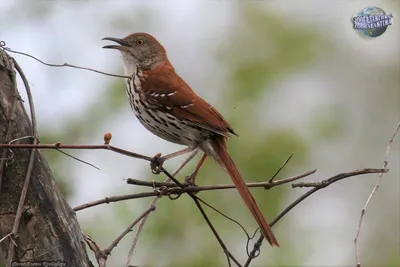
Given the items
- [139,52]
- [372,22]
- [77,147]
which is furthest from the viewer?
[372,22]

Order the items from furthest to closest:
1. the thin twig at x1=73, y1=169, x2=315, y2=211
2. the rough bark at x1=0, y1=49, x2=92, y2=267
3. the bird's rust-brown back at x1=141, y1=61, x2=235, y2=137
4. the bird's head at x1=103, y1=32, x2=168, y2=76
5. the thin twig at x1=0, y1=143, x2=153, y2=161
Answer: the bird's head at x1=103, y1=32, x2=168, y2=76, the bird's rust-brown back at x1=141, y1=61, x2=235, y2=137, the thin twig at x1=73, y1=169, x2=315, y2=211, the rough bark at x1=0, y1=49, x2=92, y2=267, the thin twig at x1=0, y1=143, x2=153, y2=161

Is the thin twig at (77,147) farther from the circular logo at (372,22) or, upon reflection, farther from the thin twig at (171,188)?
the circular logo at (372,22)

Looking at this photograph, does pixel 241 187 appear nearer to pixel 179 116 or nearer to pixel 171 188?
pixel 171 188

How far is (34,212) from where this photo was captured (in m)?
2.74

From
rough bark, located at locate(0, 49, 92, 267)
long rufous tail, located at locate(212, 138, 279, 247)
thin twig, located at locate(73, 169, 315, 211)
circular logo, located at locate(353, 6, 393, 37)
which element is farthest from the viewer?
circular logo, located at locate(353, 6, 393, 37)

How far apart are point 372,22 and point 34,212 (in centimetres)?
251

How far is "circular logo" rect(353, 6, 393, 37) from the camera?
4.50 m

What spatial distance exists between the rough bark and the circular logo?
2379mm

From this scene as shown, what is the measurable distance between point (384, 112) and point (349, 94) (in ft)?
1.43

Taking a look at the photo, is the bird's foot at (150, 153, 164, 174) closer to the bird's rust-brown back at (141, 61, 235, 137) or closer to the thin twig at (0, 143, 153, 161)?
the thin twig at (0, 143, 153, 161)

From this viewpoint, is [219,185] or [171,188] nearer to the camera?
[219,185]

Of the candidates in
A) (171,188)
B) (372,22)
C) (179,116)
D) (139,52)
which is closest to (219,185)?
(171,188)

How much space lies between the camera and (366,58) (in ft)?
24.4

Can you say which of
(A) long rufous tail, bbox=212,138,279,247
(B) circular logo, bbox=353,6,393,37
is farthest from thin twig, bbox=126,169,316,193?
(B) circular logo, bbox=353,6,393,37
